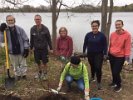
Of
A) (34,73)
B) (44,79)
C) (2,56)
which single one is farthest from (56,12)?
(44,79)

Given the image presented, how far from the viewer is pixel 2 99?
6301 mm

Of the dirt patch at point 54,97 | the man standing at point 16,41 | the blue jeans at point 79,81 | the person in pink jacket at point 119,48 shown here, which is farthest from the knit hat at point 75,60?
the man standing at point 16,41

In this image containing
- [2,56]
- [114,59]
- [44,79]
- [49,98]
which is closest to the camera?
[49,98]

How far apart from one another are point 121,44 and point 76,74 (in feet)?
3.89

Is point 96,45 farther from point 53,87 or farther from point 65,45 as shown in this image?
point 53,87

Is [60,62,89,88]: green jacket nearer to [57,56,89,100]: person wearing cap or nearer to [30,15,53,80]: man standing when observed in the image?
[57,56,89,100]: person wearing cap

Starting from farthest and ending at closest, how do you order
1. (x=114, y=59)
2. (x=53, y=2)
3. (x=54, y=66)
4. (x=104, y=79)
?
(x=53, y=2) → (x=54, y=66) → (x=104, y=79) → (x=114, y=59)

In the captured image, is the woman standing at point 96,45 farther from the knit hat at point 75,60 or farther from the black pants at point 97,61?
the knit hat at point 75,60

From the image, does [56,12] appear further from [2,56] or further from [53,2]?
[2,56]

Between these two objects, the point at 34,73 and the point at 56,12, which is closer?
the point at 34,73

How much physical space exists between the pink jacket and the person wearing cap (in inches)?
33.7

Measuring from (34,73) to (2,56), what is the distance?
100.0 inches

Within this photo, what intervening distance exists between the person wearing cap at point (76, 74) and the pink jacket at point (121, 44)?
856mm

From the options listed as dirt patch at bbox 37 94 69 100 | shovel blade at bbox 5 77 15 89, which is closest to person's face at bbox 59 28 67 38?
dirt patch at bbox 37 94 69 100
